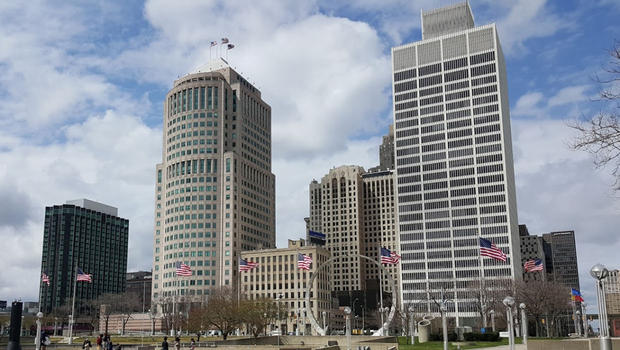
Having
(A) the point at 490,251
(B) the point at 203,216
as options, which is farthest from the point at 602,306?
(B) the point at 203,216

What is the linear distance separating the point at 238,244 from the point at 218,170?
24.3 meters

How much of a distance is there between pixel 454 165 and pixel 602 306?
169833 millimetres

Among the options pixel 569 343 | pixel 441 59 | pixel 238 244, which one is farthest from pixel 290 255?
pixel 569 343

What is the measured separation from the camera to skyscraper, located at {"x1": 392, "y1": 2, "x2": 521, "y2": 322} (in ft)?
593

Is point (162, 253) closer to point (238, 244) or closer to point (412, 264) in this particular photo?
point (238, 244)

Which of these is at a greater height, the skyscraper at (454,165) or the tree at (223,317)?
the skyscraper at (454,165)

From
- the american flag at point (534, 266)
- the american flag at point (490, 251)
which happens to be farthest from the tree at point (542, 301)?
the american flag at point (490, 251)

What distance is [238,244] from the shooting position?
7534 inches

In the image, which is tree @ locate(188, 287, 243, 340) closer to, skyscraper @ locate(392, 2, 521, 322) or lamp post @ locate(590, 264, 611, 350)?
lamp post @ locate(590, 264, 611, 350)

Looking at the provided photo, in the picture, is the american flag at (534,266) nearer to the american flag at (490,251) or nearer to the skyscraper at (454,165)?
the american flag at (490,251)

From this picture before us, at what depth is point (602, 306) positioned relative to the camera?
20484 mm

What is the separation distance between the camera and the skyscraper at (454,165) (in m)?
181

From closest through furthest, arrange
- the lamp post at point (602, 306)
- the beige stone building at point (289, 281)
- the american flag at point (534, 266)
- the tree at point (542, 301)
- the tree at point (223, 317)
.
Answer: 1. the lamp post at point (602, 306)
2. the american flag at point (534, 266)
3. the tree at point (223, 317)
4. the tree at point (542, 301)
5. the beige stone building at point (289, 281)

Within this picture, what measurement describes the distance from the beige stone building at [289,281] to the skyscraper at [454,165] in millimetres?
25848
